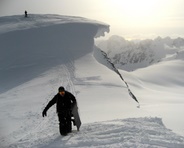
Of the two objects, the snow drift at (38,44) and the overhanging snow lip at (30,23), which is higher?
the overhanging snow lip at (30,23)

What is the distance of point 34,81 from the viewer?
24.6 m

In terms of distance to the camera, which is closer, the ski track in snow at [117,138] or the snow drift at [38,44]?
the ski track in snow at [117,138]

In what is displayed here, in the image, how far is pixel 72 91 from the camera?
20.8m

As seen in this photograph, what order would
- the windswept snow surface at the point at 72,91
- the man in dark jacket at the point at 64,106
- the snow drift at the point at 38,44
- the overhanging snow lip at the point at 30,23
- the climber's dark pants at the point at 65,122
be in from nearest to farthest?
1. the windswept snow surface at the point at 72,91
2. the climber's dark pants at the point at 65,122
3. the man in dark jacket at the point at 64,106
4. the snow drift at the point at 38,44
5. the overhanging snow lip at the point at 30,23

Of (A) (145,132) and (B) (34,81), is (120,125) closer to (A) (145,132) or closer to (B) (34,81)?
(A) (145,132)

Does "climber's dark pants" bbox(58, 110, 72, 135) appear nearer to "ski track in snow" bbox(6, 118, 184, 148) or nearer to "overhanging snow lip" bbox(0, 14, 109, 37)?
"ski track in snow" bbox(6, 118, 184, 148)

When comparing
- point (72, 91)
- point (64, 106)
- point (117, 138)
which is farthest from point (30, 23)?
point (117, 138)

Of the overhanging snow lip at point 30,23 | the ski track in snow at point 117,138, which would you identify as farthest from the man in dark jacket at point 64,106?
the overhanging snow lip at point 30,23

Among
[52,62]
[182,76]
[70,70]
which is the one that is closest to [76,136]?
[70,70]

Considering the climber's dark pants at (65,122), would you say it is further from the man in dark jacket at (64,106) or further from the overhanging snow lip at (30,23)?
the overhanging snow lip at (30,23)

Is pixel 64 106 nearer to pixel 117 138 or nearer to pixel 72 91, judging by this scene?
pixel 117 138

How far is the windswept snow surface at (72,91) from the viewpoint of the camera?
8.67 metres

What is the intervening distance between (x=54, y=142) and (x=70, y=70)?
63.7ft

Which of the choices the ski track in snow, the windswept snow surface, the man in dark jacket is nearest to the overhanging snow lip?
the windswept snow surface
